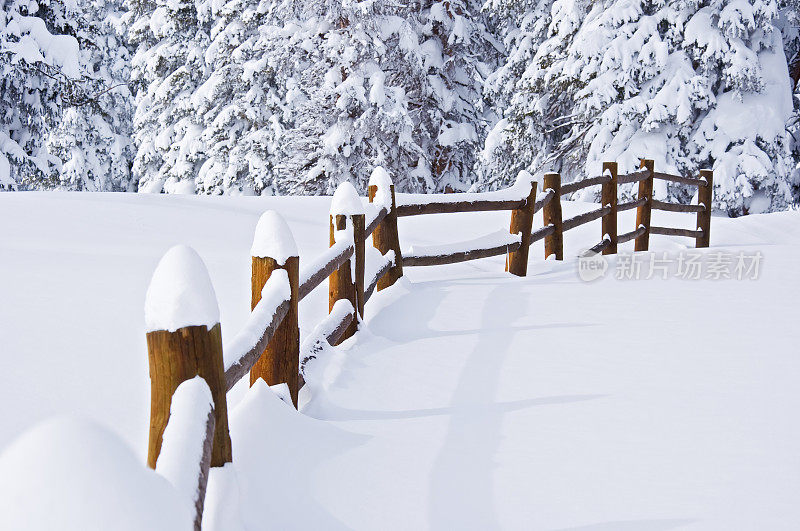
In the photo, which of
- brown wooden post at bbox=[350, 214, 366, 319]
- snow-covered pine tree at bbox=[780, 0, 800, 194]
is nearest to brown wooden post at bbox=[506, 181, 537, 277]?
brown wooden post at bbox=[350, 214, 366, 319]

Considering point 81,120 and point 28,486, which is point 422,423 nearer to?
point 28,486

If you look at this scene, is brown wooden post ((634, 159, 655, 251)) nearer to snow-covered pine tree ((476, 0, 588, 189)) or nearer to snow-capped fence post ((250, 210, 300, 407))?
snow-covered pine tree ((476, 0, 588, 189))

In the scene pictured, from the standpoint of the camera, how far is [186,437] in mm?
1928

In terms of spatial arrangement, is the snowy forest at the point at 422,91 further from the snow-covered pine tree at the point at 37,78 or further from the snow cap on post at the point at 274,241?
the snow cap on post at the point at 274,241

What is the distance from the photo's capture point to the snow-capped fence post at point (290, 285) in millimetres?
3670

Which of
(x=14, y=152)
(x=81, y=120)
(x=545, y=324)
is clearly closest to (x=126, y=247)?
(x=545, y=324)

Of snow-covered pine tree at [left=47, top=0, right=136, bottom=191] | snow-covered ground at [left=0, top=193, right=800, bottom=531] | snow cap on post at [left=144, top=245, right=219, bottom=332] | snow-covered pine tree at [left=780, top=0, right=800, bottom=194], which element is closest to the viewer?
snow cap on post at [left=144, top=245, right=219, bottom=332]

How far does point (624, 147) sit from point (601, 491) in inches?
530

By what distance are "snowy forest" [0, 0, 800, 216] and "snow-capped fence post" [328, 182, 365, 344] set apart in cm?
1089

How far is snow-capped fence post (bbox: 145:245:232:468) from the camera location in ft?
7.14

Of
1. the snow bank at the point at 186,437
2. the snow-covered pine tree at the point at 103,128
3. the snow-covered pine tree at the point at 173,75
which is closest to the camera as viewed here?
the snow bank at the point at 186,437

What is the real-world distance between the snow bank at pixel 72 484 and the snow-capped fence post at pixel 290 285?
2384 millimetres

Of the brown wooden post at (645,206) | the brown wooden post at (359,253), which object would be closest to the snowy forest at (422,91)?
the brown wooden post at (645,206)

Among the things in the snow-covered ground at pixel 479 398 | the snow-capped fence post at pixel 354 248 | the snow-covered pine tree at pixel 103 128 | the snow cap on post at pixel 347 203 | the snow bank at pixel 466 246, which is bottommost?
the snow-covered ground at pixel 479 398
